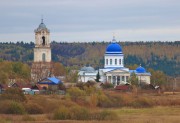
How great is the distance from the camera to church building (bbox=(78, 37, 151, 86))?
127m

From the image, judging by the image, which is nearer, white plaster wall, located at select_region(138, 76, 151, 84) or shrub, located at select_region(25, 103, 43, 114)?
shrub, located at select_region(25, 103, 43, 114)

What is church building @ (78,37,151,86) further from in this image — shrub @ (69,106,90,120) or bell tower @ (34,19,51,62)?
shrub @ (69,106,90,120)

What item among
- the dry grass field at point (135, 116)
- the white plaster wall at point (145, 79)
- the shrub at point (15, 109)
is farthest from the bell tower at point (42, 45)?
the shrub at point (15, 109)

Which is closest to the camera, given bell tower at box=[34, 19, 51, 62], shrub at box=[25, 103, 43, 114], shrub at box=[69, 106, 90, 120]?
shrub at box=[69, 106, 90, 120]

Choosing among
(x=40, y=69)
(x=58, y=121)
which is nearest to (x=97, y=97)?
(x=58, y=121)

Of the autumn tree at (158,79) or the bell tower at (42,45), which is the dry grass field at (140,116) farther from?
the bell tower at (42,45)

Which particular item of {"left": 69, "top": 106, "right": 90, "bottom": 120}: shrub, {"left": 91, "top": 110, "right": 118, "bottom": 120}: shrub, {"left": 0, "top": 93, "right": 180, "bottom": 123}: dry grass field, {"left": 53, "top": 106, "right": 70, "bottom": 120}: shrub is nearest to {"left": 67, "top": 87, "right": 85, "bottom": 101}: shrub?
{"left": 0, "top": 93, "right": 180, "bottom": 123}: dry grass field

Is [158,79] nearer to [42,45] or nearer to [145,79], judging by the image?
[145,79]

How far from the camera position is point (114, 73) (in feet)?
419

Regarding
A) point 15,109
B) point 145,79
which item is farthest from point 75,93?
point 145,79

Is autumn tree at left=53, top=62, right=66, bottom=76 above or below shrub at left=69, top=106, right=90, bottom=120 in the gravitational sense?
above

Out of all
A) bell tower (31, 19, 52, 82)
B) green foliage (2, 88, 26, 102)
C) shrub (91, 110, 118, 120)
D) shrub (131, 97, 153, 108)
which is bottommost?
shrub (131, 97, 153, 108)

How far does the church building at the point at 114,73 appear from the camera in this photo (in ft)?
417

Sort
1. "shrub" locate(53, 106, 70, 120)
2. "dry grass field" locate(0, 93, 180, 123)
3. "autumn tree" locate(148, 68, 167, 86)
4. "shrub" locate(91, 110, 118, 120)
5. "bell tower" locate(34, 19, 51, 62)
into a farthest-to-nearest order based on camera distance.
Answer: "autumn tree" locate(148, 68, 167, 86) → "bell tower" locate(34, 19, 51, 62) → "shrub" locate(53, 106, 70, 120) → "shrub" locate(91, 110, 118, 120) → "dry grass field" locate(0, 93, 180, 123)
